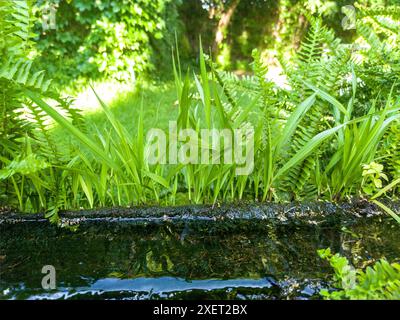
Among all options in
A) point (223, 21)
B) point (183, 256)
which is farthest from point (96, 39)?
point (183, 256)

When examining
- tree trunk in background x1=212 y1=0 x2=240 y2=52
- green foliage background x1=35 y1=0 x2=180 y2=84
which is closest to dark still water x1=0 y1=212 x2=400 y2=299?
green foliage background x1=35 y1=0 x2=180 y2=84

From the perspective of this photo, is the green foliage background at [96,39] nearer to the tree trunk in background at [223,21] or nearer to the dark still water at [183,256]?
the tree trunk in background at [223,21]

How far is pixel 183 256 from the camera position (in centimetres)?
126

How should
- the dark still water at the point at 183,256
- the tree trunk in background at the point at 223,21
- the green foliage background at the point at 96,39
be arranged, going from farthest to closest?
the tree trunk in background at the point at 223,21 → the green foliage background at the point at 96,39 → the dark still water at the point at 183,256

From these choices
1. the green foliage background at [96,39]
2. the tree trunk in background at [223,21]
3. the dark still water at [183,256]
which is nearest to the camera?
the dark still water at [183,256]

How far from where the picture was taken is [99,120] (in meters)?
3.90

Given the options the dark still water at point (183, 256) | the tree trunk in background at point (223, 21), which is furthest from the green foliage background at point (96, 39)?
the dark still water at point (183, 256)

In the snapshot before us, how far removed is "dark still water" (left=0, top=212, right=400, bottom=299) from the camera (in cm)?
109

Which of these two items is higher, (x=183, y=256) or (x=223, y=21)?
(x=223, y=21)

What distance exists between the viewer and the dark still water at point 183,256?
1086mm

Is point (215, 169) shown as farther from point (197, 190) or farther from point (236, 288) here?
point (236, 288)

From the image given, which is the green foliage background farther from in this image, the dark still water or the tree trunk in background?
the dark still water

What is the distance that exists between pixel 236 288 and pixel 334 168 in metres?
0.83

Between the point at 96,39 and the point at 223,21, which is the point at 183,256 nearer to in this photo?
the point at 96,39
